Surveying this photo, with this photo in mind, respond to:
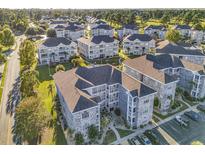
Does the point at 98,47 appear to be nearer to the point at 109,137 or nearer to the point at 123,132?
the point at 123,132

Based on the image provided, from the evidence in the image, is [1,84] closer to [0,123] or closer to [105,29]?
[0,123]

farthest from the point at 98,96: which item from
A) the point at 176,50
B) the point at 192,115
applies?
the point at 176,50

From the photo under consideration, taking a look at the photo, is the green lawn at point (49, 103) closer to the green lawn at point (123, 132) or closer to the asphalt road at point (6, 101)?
the asphalt road at point (6, 101)

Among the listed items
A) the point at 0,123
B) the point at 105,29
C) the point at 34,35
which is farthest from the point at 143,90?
the point at 34,35

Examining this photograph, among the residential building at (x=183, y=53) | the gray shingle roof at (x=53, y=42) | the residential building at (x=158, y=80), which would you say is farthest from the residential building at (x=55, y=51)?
the residential building at (x=183, y=53)

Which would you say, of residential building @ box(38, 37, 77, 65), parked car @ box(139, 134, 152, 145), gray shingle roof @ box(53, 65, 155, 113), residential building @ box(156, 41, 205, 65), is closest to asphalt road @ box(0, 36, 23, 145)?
residential building @ box(38, 37, 77, 65)

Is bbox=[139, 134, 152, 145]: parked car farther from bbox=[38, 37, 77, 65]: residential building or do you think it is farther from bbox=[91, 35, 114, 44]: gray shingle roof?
bbox=[91, 35, 114, 44]: gray shingle roof
